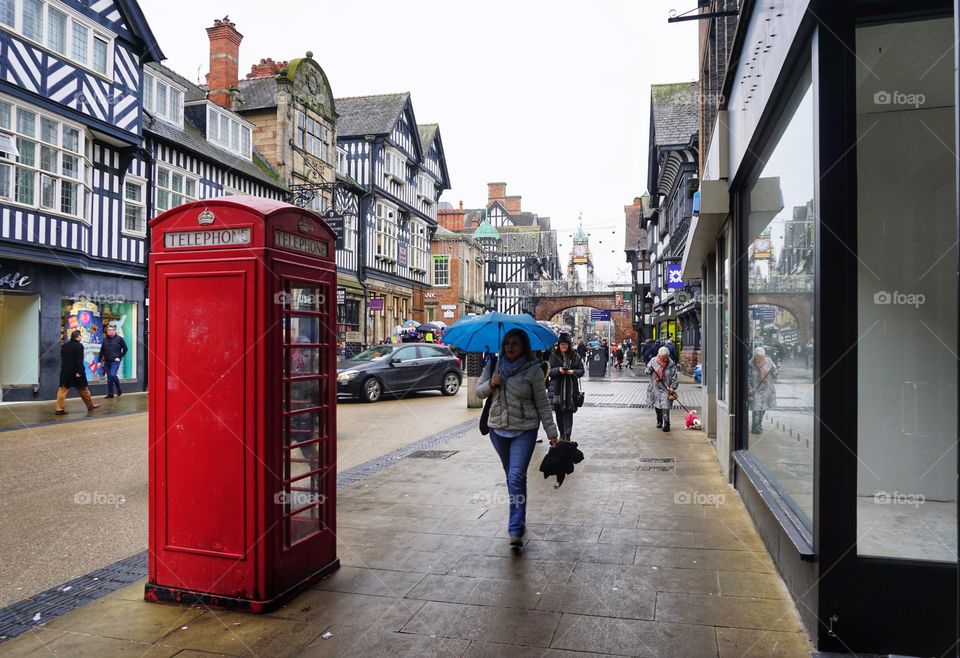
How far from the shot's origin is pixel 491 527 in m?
5.89

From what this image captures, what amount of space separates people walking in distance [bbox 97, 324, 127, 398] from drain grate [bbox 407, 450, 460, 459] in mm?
11191

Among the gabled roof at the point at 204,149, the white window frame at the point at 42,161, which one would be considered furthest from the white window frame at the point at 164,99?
the white window frame at the point at 42,161

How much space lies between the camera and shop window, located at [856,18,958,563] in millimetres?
4316

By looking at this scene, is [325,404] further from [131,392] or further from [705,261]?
[131,392]

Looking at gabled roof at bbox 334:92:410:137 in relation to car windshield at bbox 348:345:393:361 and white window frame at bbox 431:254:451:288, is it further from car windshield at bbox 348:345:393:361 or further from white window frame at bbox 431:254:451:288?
car windshield at bbox 348:345:393:361

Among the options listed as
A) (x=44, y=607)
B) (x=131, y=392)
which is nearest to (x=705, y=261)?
(x=44, y=607)

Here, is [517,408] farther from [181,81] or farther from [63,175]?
[181,81]

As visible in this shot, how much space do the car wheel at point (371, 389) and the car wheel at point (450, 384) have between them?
8.26 ft

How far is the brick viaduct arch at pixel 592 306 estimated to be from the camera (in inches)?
2341

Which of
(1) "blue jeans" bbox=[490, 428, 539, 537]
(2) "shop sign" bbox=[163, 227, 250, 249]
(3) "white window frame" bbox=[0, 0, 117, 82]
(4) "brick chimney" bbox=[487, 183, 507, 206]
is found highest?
(4) "brick chimney" bbox=[487, 183, 507, 206]

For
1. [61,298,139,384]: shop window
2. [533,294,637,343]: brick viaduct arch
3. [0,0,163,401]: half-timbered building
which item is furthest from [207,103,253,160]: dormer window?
[533,294,637,343]: brick viaduct arch

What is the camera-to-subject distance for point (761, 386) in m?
5.96

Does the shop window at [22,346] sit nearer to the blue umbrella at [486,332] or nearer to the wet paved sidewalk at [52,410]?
the wet paved sidewalk at [52,410]

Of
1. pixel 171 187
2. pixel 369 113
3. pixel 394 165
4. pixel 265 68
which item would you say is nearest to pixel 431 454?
pixel 171 187
